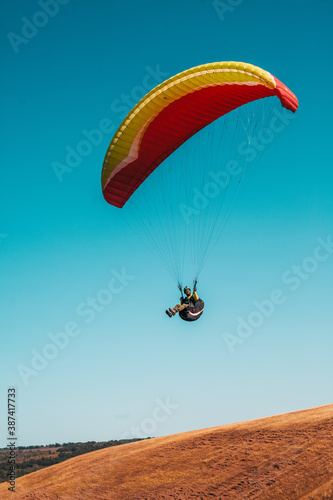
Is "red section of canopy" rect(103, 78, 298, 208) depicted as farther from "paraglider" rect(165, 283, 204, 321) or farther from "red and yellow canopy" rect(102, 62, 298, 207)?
"paraglider" rect(165, 283, 204, 321)

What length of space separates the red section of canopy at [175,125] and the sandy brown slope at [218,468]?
39.3 ft

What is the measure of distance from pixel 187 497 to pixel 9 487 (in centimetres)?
1360

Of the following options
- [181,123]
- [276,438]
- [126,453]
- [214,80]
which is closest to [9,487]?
[126,453]

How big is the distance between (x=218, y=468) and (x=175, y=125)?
1447 cm

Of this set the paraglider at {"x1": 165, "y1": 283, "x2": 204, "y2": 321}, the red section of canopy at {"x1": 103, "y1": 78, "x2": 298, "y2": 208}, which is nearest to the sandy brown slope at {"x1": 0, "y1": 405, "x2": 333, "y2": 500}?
the paraglider at {"x1": 165, "y1": 283, "x2": 204, "y2": 321}

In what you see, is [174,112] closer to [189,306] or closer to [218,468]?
[189,306]

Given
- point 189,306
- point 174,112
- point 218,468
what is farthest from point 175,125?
point 218,468

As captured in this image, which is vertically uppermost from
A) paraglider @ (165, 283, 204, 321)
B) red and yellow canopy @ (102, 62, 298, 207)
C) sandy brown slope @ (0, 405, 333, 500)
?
red and yellow canopy @ (102, 62, 298, 207)

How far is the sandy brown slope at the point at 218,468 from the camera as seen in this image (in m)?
20.5

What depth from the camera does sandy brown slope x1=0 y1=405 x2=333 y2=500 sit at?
67.4 ft

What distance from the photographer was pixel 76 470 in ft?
95.6

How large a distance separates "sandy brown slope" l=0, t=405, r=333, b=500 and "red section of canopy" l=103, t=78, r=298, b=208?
1197cm

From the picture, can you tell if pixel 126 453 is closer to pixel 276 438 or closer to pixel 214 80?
pixel 276 438

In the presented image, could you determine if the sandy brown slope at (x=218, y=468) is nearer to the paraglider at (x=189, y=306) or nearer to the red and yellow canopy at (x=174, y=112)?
the paraglider at (x=189, y=306)
